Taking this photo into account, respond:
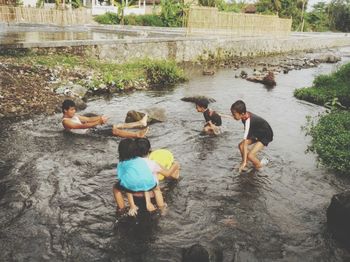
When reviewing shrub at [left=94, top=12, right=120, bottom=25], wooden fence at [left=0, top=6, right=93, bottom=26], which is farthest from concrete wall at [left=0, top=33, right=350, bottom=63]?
shrub at [left=94, top=12, right=120, bottom=25]

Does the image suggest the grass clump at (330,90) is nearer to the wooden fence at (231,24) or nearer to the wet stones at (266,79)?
the wet stones at (266,79)

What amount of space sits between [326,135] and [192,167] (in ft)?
12.2

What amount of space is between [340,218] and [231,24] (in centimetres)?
2579

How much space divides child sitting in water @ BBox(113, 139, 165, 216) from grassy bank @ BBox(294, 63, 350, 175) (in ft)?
14.1

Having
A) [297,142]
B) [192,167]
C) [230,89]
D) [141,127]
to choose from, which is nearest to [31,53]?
[141,127]

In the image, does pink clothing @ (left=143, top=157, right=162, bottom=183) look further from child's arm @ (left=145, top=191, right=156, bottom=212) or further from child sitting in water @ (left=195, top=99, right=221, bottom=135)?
child sitting in water @ (left=195, top=99, right=221, bottom=135)

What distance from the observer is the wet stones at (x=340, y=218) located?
5.23 meters

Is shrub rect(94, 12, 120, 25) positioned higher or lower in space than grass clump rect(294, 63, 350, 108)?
higher

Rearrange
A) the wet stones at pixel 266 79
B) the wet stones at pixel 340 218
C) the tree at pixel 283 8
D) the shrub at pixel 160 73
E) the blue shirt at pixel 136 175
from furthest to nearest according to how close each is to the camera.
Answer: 1. the tree at pixel 283 8
2. the wet stones at pixel 266 79
3. the shrub at pixel 160 73
4. the blue shirt at pixel 136 175
5. the wet stones at pixel 340 218

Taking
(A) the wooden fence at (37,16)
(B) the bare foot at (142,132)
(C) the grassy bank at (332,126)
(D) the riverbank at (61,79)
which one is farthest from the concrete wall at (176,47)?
(A) the wooden fence at (37,16)

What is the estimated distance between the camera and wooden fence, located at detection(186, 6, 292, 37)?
25.8 meters

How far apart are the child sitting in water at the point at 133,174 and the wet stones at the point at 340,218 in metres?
2.83

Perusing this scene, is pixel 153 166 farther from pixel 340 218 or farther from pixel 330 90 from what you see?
pixel 330 90

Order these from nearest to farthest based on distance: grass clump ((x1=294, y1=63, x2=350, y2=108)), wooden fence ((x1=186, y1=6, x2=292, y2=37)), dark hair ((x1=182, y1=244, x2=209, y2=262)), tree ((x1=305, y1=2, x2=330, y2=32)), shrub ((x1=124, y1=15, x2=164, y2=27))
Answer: dark hair ((x1=182, y1=244, x2=209, y2=262)) → grass clump ((x1=294, y1=63, x2=350, y2=108)) → wooden fence ((x1=186, y1=6, x2=292, y2=37)) → shrub ((x1=124, y1=15, x2=164, y2=27)) → tree ((x1=305, y1=2, x2=330, y2=32))
